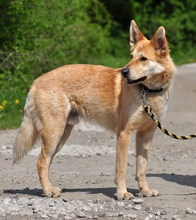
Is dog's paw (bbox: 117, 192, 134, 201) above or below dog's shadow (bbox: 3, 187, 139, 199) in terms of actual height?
A: above

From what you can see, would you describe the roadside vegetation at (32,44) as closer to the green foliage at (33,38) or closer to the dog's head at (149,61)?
the green foliage at (33,38)

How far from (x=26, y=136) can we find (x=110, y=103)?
1089 mm

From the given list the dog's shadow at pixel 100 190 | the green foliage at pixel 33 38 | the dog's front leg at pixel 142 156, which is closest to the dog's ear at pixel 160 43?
the dog's front leg at pixel 142 156

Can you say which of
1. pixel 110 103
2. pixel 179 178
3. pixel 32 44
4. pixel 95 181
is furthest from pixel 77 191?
pixel 32 44

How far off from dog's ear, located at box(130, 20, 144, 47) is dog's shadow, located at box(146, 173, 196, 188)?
6.06ft

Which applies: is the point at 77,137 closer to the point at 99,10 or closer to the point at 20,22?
the point at 20,22

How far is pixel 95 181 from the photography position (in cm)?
672

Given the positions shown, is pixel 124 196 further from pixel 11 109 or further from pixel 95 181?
pixel 11 109

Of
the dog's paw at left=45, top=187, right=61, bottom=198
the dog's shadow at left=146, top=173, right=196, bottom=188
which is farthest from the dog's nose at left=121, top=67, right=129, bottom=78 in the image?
the dog's shadow at left=146, top=173, right=196, bottom=188

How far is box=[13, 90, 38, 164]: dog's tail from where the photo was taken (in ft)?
20.9

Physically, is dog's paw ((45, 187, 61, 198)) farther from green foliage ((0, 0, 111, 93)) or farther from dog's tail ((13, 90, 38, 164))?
green foliage ((0, 0, 111, 93))

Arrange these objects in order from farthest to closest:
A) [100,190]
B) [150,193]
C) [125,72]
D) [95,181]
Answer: [95,181] < [100,190] < [150,193] < [125,72]

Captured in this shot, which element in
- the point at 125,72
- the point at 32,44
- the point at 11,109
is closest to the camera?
the point at 125,72

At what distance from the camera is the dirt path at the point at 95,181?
17.5ft
